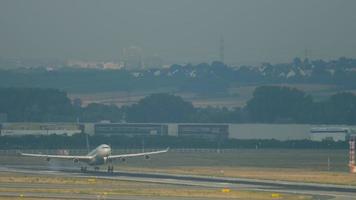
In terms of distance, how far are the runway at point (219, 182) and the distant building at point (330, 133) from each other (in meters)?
63.9

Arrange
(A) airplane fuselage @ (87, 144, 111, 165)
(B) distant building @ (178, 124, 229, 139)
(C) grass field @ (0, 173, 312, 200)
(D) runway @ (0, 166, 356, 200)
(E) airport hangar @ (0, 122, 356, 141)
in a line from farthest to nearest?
(B) distant building @ (178, 124, 229, 139) < (E) airport hangar @ (0, 122, 356, 141) < (A) airplane fuselage @ (87, 144, 111, 165) < (D) runway @ (0, 166, 356, 200) < (C) grass field @ (0, 173, 312, 200)

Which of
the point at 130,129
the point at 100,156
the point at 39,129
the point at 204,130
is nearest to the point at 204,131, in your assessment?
the point at 204,130

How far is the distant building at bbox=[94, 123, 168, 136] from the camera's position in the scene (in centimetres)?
19025

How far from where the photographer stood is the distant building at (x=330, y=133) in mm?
173137

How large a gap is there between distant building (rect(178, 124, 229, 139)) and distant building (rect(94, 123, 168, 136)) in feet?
9.85

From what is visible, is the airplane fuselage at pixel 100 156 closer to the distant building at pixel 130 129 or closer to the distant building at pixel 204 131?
the distant building at pixel 204 131

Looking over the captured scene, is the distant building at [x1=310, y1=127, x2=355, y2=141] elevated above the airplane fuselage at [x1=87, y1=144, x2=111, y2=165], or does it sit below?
above

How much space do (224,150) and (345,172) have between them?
47277mm

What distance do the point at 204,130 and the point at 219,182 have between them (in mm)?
95333

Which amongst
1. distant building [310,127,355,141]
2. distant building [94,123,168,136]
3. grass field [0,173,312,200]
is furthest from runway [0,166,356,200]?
distant building [94,123,168,136]

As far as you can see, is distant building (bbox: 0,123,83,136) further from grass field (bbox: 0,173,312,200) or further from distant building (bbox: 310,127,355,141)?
grass field (bbox: 0,173,312,200)

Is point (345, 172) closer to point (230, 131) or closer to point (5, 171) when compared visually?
point (5, 171)

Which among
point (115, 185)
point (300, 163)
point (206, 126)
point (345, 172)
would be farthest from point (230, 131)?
point (115, 185)

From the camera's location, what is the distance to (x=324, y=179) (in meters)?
101
